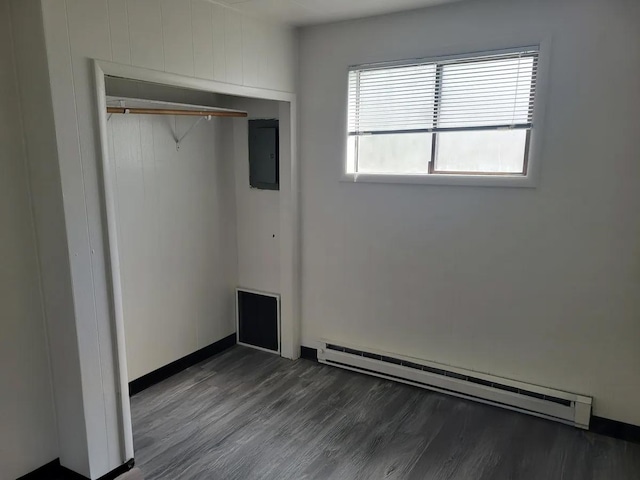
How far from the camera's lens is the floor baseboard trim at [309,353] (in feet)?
11.8

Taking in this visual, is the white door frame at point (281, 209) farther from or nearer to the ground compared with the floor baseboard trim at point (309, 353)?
farther from the ground

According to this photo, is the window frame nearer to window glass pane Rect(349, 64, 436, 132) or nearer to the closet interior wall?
window glass pane Rect(349, 64, 436, 132)

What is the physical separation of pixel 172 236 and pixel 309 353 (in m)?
1.38

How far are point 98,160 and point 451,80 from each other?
6.61ft

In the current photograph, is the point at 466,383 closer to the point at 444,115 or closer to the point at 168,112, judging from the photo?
the point at 444,115

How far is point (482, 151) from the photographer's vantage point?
9.09 feet

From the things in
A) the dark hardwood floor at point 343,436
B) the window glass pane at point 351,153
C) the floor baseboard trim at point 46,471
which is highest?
the window glass pane at point 351,153

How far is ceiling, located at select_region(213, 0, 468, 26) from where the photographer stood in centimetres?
259

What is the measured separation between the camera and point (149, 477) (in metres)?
2.28

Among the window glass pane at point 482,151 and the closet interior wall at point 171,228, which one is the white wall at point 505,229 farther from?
the closet interior wall at point 171,228

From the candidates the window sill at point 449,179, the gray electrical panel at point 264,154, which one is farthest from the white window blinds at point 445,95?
the gray electrical panel at point 264,154

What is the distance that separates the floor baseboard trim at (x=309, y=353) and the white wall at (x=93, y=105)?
63.3 inches

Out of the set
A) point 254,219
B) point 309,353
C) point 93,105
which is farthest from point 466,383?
point 93,105

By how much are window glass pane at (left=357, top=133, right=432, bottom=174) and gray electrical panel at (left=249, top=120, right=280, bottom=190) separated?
25.6 inches
